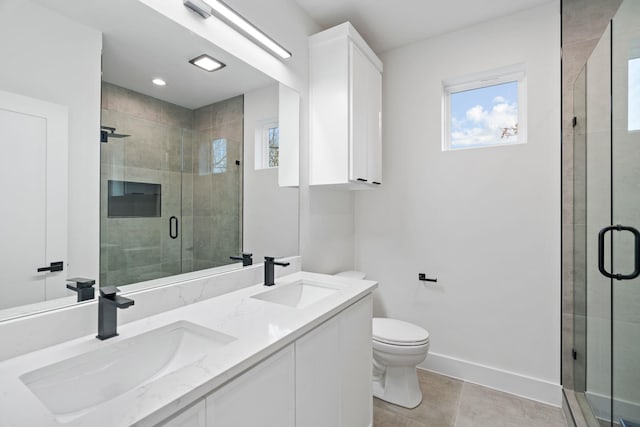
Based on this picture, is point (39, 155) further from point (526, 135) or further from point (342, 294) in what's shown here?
point (526, 135)

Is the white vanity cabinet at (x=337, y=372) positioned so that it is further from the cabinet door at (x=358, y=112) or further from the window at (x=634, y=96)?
the window at (x=634, y=96)

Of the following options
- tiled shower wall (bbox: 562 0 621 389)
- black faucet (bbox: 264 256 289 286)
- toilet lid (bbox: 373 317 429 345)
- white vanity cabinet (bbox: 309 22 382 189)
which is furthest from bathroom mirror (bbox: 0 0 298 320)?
tiled shower wall (bbox: 562 0 621 389)

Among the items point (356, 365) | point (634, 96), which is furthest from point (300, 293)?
point (634, 96)

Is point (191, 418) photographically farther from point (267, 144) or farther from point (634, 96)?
point (634, 96)

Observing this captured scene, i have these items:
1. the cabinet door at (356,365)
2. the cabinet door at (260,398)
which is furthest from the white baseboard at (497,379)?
the cabinet door at (260,398)

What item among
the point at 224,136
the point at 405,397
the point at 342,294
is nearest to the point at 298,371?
the point at 342,294

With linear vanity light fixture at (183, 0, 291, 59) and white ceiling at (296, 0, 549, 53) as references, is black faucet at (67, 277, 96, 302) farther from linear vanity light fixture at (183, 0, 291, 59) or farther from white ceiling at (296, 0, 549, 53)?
white ceiling at (296, 0, 549, 53)

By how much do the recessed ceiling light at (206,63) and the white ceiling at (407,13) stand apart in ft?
3.15

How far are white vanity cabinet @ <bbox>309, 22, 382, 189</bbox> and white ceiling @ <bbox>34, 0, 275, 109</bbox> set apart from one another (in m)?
0.66

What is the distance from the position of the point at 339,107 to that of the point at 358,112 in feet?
0.50

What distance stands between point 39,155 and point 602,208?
95.3 inches

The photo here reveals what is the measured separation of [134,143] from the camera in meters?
1.13

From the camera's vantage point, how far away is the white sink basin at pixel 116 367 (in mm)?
753

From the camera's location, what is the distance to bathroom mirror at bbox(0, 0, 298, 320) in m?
0.90
